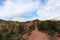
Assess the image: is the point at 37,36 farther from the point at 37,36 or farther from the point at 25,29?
the point at 25,29

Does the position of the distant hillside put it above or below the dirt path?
above

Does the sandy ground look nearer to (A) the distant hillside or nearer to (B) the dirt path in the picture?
(B) the dirt path

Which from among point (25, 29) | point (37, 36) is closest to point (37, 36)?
point (37, 36)

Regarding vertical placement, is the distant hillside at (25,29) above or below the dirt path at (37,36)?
above

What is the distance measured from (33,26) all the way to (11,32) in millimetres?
2492

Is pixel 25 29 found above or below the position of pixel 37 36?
above

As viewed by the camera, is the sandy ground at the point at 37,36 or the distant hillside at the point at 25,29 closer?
the sandy ground at the point at 37,36

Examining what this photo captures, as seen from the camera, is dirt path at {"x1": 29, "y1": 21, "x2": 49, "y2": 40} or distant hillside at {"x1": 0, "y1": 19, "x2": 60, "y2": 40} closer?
dirt path at {"x1": 29, "y1": 21, "x2": 49, "y2": 40}

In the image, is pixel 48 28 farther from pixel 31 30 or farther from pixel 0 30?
pixel 0 30

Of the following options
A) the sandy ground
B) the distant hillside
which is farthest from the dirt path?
the distant hillside

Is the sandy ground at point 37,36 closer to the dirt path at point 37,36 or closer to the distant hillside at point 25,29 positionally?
the dirt path at point 37,36

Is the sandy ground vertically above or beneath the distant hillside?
beneath

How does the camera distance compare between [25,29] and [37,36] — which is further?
[25,29]

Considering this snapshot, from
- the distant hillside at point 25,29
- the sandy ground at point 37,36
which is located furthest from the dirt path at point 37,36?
the distant hillside at point 25,29
